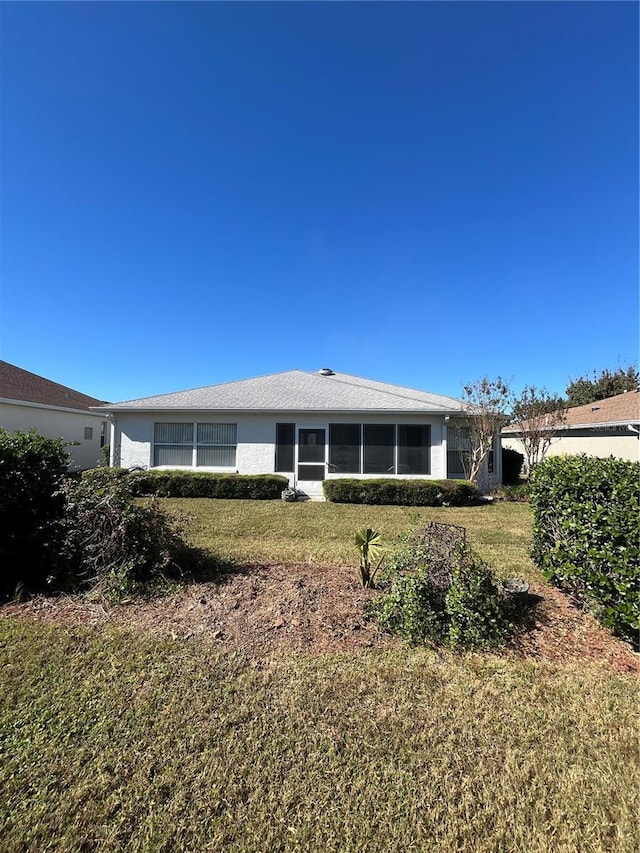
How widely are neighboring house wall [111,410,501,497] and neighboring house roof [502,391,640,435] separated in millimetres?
4714

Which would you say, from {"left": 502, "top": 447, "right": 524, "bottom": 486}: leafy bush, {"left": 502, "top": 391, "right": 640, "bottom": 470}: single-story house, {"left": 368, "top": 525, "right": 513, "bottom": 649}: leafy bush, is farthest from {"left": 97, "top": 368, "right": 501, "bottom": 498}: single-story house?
{"left": 368, "top": 525, "right": 513, "bottom": 649}: leafy bush

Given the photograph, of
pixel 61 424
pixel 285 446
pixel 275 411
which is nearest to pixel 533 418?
pixel 285 446

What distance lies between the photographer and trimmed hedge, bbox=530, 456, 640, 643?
136 inches

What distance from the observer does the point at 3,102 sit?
7273 mm

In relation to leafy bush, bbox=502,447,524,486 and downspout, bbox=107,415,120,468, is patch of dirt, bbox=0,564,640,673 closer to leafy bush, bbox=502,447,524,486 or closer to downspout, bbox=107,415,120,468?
downspout, bbox=107,415,120,468

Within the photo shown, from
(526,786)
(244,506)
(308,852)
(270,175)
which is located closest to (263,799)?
(308,852)

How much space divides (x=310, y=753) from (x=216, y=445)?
39.1ft

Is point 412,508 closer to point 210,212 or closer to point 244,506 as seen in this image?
point 244,506

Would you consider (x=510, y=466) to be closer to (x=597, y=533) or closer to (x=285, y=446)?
(x=285, y=446)

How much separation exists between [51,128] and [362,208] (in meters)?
Answer: 7.95

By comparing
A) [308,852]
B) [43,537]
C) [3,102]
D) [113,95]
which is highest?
[113,95]

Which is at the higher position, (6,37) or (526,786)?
(6,37)

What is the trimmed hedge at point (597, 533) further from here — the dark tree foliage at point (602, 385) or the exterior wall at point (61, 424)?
the dark tree foliage at point (602, 385)

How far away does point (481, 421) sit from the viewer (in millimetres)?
12758
